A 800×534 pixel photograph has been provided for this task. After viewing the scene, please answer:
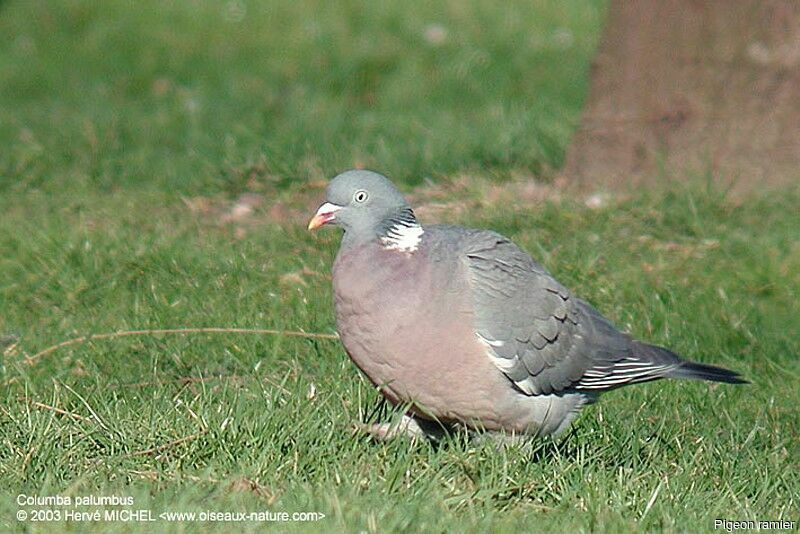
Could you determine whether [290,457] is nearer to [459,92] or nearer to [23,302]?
[23,302]

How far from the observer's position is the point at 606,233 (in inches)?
267

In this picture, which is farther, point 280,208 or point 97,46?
point 97,46

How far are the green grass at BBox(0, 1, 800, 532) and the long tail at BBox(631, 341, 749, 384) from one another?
192 millimetres

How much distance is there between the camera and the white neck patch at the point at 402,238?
4324mm

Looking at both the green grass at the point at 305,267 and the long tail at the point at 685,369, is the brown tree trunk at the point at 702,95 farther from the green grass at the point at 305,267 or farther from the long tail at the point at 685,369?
the long tail at the point at 685,369

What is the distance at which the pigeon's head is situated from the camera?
436 centimetres

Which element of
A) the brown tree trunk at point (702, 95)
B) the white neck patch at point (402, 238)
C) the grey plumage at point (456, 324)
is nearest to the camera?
the grey plumage at point (456, 324)

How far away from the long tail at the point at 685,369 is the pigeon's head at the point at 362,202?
40.5 inches

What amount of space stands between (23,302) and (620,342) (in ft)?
8.73

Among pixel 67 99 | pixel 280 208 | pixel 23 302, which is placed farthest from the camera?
pixel 67 99

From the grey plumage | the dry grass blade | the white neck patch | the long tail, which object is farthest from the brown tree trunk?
the white neck patch

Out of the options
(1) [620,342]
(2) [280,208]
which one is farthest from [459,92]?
(1) [620,342]

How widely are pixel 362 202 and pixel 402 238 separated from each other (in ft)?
0.55

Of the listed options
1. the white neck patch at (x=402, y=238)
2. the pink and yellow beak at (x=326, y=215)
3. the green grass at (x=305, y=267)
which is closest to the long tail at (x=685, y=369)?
the green grass at (x=305, y=267)
